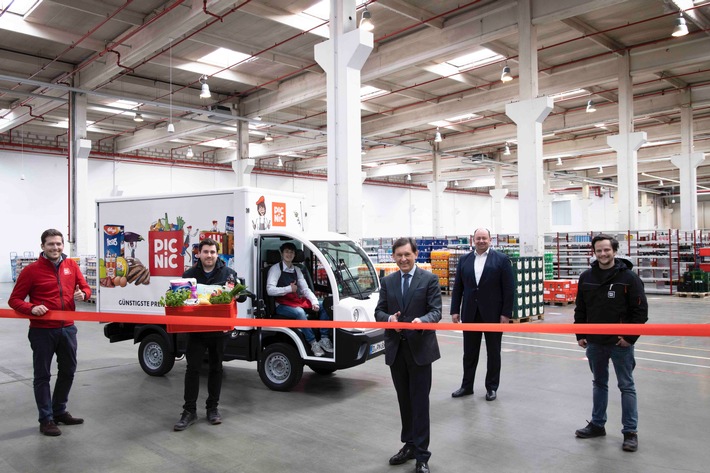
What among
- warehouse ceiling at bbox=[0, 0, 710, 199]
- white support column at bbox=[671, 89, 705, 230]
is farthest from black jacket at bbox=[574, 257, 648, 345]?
white support column at bbox=[671, 89, 705, 230]

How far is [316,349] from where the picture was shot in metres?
6.38

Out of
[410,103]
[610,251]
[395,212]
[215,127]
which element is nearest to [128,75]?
[215,127]

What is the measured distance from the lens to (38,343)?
16.3 ft

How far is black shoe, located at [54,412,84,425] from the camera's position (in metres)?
5.27

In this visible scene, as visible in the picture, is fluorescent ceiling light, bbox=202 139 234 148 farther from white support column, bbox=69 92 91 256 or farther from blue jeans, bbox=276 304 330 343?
blue jeans, bbox=276 304 330 343

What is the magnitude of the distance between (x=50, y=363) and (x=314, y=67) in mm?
13304

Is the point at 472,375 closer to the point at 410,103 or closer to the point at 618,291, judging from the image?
the point at 618,291

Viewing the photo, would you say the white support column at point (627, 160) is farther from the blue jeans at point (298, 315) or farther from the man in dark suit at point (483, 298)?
the blue jeans at point (298, 315)

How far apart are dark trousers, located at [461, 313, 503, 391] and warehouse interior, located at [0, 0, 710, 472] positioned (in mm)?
323

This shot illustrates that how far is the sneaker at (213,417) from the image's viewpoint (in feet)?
17.3

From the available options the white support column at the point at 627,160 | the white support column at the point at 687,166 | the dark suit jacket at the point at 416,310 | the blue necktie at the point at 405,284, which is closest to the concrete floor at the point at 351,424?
the dark suit jacket at the point at 416,310

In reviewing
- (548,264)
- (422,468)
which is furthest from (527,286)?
(422,468)

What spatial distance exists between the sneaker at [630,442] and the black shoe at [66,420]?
4.92 metres

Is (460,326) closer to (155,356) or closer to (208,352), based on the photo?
(208,352)
